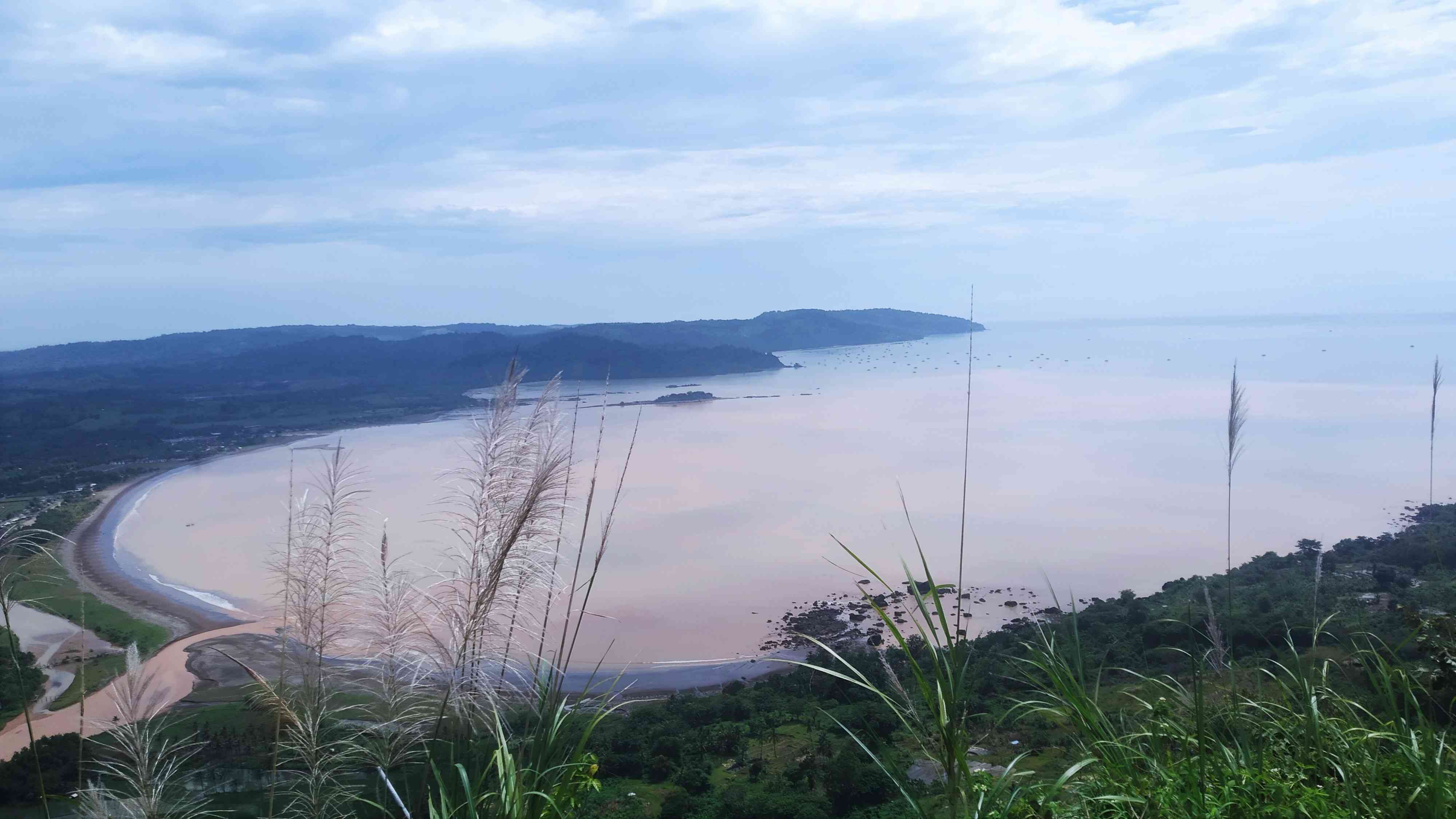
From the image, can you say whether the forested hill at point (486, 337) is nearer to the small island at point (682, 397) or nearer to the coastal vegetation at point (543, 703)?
the small island at point (682, 397)

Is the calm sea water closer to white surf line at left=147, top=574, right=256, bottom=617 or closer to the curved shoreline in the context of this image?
white surf line at left=147, top=574, right=256, bottom=617

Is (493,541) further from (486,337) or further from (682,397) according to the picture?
(486,337)

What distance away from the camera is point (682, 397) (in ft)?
126

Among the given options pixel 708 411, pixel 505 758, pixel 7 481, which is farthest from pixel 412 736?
pixel 708 411

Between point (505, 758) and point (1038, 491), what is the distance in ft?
60.6

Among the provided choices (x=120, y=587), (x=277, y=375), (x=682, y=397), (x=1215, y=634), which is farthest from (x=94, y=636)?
(x=277, y=375)

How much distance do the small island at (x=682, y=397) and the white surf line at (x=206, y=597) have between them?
23106 mm

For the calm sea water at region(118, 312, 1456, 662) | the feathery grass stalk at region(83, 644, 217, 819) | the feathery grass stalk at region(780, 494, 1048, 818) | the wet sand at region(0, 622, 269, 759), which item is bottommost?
the wet sand at region(0, 622, 269, 759)

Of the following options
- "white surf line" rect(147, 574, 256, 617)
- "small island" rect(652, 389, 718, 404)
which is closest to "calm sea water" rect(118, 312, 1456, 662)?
"white surf line" rect(147, 574, 256, 617)

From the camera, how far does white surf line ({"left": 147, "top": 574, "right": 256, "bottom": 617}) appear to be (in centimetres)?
1356

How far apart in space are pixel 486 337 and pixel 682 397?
21965 millimetres

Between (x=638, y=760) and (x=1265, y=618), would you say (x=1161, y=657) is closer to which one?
(x=1265, y=618)

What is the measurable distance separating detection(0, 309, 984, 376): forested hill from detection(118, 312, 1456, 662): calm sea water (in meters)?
24.0

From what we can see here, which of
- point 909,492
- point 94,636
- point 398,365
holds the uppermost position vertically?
point 398,365
